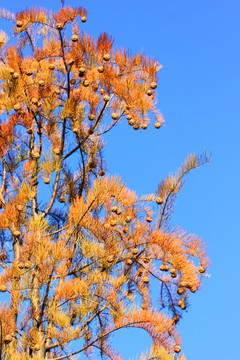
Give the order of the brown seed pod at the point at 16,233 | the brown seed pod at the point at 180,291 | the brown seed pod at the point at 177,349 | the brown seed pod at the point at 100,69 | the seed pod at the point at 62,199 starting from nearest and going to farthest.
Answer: the brown seed pod at the point at 177,349 → the brown seed pod at the point at 180,291 → the brown seed pod at the point at 16,233 → the brown seed pod at the point at 100,69 → the seed pod at the point at 62,199

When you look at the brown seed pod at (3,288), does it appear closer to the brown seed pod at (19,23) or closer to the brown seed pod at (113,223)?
the brown seed pod at (113,223)

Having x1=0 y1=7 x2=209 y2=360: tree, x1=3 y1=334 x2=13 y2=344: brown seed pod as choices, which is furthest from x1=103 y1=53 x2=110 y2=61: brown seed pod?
x1=3 y1=334 x2=13 y2=344: brown seed pod

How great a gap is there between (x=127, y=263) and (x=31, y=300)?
1.51 feet

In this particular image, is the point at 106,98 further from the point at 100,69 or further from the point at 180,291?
the point at 180,291

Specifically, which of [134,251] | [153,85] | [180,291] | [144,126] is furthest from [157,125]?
[180,291]

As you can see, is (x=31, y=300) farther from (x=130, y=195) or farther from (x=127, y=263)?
(x=130, y=195)

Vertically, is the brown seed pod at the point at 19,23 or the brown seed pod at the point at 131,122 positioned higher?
the brown seed pod at the point at 19,23

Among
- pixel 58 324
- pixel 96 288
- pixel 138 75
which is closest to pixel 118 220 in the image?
pixel 96 288

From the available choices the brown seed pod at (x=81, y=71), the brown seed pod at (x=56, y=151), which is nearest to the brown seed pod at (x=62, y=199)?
the brown seed pod at (x=56, y=151)

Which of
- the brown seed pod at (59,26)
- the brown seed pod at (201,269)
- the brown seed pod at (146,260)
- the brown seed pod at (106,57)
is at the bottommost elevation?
the brown seed pod at (201,269)

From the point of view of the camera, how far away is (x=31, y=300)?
267 centimetres

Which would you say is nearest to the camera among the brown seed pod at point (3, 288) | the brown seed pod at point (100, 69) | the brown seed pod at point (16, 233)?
the brown seed pod at point (3, 288)

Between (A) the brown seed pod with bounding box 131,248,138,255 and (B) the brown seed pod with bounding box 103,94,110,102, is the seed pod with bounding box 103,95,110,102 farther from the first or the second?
(A) the brown seed pod with bounding box 131,248,138,255

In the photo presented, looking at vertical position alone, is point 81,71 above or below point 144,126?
above
